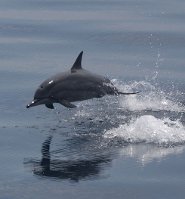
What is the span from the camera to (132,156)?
13141mm

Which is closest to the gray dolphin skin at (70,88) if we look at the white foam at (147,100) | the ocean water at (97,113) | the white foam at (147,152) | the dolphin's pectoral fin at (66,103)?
the dolphin's pectoral fin at (66,103)

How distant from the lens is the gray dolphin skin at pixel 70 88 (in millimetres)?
14539

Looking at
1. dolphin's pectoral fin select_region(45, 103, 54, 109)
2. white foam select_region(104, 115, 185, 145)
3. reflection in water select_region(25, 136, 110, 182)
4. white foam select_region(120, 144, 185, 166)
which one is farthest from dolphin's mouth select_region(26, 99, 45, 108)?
white foam select_region(120, 144, 185, 166)

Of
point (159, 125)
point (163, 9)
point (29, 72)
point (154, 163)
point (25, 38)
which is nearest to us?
point (154, 163)

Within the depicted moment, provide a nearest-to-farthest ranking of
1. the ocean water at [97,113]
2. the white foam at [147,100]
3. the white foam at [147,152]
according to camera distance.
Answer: the ocean water at [97,113]
the white foam at [147,152]
the white foam at [147,100]

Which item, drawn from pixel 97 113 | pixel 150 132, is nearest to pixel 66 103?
pixel 97 113

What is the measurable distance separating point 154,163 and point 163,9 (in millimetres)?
12441

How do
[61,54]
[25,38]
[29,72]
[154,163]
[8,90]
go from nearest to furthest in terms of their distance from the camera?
[154,163]
[8,90]
[29,72]
[61,54]
[25,38]

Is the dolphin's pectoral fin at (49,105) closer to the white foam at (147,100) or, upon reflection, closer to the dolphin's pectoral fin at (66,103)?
the dolphin's pectoral fin at (66,103)

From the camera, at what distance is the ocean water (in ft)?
40.2

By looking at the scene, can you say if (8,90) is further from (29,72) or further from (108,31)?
(108,31)

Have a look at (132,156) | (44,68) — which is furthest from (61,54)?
(132,156)

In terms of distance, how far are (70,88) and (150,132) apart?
1473 mm

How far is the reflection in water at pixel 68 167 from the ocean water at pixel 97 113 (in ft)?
0.04
